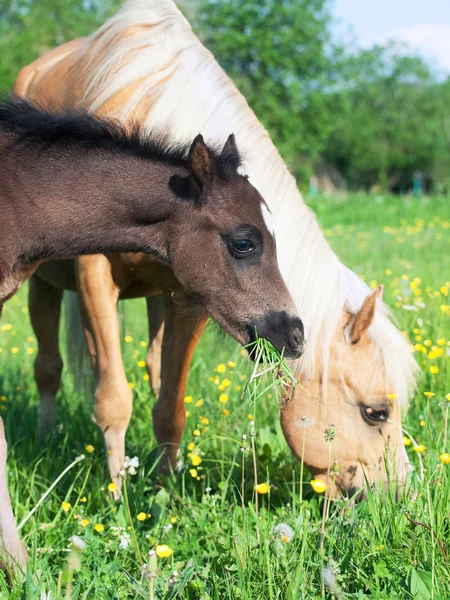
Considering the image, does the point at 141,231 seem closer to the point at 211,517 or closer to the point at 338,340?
the point at 338,340

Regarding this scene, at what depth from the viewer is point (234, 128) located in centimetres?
351

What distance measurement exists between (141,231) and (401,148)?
6200cm

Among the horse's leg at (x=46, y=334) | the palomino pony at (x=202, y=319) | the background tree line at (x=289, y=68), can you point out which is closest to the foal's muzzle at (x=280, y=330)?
the palomino pony at (x=202, y=319)

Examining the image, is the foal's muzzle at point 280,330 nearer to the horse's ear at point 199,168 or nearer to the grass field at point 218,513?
the grass field at point 218,513

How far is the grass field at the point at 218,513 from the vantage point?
2.28 metres

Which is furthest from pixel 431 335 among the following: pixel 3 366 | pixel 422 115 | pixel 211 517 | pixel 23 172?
pixel 422 115

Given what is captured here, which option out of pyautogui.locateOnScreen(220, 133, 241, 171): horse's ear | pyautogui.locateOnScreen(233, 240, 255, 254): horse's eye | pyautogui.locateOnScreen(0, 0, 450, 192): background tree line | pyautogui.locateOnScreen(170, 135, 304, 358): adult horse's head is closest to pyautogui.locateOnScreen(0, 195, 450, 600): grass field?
pyautogui.locateOnScreen(170, 135, 304, 358): adult horse's head

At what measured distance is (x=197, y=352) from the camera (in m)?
5.71

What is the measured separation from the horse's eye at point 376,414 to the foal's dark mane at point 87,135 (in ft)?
4.34

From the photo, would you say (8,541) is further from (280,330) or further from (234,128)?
(234,128)

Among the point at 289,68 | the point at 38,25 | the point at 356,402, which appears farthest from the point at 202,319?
the point at 289,68

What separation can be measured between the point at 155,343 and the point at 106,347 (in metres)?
1.51

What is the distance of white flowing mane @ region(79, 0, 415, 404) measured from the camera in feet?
10.7

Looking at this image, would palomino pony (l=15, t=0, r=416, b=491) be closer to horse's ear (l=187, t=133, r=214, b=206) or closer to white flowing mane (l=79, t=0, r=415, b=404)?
white flowing mane (l=79, t=0, r=415, b=404)
